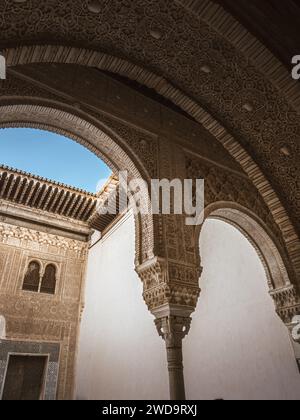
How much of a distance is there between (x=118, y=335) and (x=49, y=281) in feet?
7.33

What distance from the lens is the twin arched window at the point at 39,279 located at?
7200 mm

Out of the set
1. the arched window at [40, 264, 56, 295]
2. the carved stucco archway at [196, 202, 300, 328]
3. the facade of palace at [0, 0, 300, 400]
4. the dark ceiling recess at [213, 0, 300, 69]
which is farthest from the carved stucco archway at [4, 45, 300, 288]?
the arched window at [40, 264, 56, 295]

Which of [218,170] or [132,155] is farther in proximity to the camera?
[218,170]

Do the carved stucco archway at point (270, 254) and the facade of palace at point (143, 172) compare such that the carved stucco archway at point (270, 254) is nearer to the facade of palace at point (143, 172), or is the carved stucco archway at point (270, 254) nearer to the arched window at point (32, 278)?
the facade of palace at point (143, 172)

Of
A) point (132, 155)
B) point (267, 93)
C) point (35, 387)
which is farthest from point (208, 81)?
point (35, 387)

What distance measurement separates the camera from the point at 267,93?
7.28 feet

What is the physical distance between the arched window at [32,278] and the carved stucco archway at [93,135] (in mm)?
4261

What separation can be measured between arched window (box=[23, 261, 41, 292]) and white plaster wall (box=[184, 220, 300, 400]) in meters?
3.68

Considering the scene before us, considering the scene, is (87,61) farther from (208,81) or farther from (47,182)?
(47,182)

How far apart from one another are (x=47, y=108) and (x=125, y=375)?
5024mm

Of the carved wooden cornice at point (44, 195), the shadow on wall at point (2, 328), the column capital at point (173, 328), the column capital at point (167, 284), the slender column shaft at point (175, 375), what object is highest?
the carved wooden cornice at point (44, 195)

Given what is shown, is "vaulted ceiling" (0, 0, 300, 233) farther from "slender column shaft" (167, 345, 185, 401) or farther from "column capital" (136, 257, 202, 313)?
"slender column shaft" (167, 345, 185, 401)

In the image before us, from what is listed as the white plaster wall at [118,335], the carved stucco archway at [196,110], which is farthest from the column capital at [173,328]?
the white plaster wall at [118,335]

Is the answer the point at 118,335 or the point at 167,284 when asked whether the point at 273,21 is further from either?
the point at 118,335
